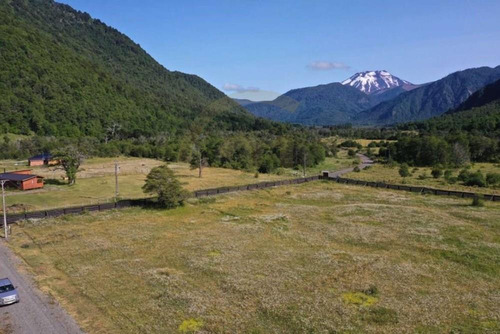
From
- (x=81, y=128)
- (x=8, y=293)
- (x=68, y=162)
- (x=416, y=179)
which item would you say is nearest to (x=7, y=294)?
(x=8, y=293)

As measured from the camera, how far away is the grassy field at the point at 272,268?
22906 millimetres

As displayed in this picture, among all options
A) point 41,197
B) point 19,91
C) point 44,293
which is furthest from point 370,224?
point 19,91

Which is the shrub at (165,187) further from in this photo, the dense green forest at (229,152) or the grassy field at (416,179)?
the dense green forest at (229,152)

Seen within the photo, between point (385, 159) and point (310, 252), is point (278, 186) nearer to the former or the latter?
point (310, 252)

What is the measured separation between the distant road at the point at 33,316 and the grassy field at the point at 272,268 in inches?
31.3

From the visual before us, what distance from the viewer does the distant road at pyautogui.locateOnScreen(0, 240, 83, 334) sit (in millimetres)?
21281

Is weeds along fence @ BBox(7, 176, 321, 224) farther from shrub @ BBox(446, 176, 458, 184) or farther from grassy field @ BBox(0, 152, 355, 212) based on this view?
shrub @ BBox(446, 176, 458, 184)

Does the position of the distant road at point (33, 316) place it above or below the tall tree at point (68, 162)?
below

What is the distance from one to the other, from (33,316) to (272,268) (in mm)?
17485

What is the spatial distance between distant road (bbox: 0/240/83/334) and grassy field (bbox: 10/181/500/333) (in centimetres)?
79

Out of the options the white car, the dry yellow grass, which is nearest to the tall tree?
the dry yellow grass

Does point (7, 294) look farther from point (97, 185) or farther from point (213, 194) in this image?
point (97, 185)

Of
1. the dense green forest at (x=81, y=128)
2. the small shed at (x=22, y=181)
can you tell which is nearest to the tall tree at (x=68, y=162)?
the small shed at (x=22, y=181)

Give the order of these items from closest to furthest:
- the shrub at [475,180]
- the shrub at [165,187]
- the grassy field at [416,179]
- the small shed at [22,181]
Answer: the shrub at [165,187], the small shed at [22,181], the grassy field at [416,179], the shrub at [475,180]
